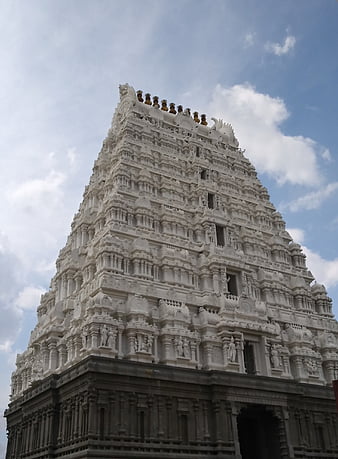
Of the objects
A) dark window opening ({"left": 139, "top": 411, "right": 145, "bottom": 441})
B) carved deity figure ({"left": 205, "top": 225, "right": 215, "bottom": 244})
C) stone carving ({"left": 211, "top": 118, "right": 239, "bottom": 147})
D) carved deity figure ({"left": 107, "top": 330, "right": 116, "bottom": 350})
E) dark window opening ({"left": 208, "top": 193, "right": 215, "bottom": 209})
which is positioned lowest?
dark window opening ({"left": 139, "top": 411, "right": 145, "bottom": 441})

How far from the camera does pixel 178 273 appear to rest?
3516 centimetres

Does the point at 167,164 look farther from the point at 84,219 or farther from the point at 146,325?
the point at 146,325

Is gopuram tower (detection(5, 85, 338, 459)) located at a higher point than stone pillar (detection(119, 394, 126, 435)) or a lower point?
higher

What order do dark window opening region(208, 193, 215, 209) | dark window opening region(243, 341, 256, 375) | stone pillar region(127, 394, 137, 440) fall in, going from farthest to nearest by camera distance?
1. dark window opening region(208, 193, 215, 209)
2. dark window opening region(243, 341, 256, 375)
3. stone pillar region(127, 394, 137, 440)

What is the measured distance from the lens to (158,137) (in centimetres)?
4425

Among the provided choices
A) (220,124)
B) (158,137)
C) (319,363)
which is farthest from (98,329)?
(220,124)

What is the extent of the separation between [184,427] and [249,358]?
24.0ft

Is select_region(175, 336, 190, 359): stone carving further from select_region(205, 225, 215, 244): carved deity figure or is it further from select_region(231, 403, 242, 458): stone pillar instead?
select_region(205, 225, 215, 244): carved deity figure

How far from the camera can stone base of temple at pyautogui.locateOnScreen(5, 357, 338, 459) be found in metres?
26.4

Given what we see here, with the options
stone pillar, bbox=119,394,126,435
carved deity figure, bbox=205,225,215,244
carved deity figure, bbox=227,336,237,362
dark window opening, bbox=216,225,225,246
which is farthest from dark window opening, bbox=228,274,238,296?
stone pillar, bbox=119,394,126,435

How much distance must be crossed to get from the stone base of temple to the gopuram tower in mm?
76

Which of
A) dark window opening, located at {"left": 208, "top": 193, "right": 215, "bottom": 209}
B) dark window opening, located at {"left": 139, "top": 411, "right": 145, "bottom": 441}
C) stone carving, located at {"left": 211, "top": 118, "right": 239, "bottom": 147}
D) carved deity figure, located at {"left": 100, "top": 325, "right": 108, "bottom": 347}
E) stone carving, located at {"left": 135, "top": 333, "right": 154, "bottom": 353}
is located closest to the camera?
dark window opening, located at {"left": 139, "top": 411, "right": 145, "bottom": 441}

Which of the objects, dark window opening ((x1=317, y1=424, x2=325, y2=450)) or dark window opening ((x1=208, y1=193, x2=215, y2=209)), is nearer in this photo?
dark window opening ((x1=317, y1=424, x2=325, y2=450))

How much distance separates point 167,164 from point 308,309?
16344mm
